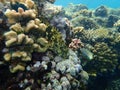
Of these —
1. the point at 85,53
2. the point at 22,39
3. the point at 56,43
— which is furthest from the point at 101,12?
the point at 22,39

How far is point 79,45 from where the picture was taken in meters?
7.55

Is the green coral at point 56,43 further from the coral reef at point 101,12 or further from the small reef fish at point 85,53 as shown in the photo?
the coral reef at point 101,12

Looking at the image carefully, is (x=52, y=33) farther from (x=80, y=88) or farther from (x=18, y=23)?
(x=80, y=88)

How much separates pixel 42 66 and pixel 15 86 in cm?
80

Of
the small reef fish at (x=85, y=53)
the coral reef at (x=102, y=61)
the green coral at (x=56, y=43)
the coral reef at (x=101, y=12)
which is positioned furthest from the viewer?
the coral reef at (x=101, y=12)

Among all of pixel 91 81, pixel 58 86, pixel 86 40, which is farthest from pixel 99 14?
pixel 58 86

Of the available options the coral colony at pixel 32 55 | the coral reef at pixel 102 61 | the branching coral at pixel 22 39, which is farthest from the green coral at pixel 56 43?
the coral reef at pixel 102 61

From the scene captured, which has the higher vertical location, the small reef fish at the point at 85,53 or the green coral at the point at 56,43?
the green coral at the point at 56,43

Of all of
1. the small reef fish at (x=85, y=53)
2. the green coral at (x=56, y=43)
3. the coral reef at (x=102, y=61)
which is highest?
the green coral at (x=56, y=43)

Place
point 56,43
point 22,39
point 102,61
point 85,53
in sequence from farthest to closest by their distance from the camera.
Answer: point 102,61
point 85,53
point 56,43
point 22,39

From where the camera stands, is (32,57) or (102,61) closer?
(32,57)

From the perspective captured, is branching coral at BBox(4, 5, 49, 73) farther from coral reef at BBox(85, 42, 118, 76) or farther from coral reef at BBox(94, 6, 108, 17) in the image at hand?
coral reef at BBox(94, 6, 108, 17)

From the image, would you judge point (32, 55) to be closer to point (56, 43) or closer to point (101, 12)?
point (56, 43)

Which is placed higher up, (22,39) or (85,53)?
(22,39)
